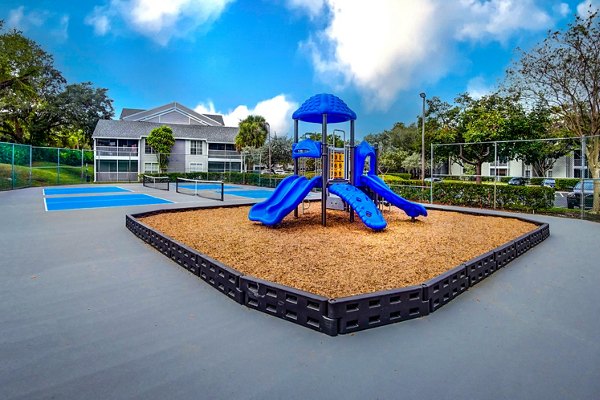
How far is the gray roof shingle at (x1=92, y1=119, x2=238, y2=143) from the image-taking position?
3591cm

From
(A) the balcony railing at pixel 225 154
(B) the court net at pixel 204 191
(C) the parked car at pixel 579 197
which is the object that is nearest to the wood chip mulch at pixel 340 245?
(C) the parked car at pixel 579 197

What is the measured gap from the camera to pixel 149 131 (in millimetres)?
37875

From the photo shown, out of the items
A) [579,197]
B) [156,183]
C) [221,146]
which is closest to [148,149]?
[221,146]

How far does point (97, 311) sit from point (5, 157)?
24.2 meters

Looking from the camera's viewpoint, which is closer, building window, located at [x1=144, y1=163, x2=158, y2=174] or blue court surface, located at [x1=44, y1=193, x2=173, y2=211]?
A: blue court surface, located at [x1=44, y1=193, x2=173, y2=211]

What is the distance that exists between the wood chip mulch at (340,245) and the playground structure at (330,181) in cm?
41

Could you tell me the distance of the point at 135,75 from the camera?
48562mm

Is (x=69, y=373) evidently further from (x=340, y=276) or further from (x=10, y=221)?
(x=10, y=221)

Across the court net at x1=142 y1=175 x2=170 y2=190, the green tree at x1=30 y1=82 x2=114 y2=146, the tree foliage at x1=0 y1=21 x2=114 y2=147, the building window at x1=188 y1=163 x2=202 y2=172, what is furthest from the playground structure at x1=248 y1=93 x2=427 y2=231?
the green tree at x1=30 y1=82 x2=114 y2=146

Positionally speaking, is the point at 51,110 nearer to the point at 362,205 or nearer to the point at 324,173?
the point at 324,173

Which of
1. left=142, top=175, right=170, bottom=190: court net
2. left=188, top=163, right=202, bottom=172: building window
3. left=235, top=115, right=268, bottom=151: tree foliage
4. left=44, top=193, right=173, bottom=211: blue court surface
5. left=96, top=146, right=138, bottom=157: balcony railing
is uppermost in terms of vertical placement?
left=235, top=115, right=268, bottom=151: tree foliage

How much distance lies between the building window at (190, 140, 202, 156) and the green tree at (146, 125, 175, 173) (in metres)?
3.11

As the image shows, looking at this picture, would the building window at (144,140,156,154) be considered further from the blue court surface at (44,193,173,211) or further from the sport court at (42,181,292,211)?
the blue court surface at (44,193,173,211)

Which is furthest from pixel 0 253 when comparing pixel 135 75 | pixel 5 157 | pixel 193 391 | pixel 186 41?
pixel 135 75
